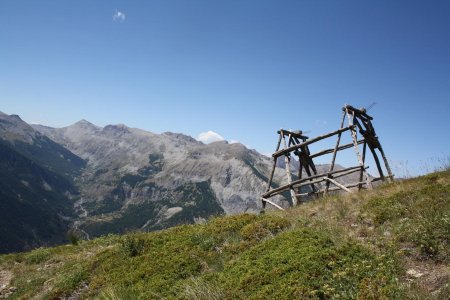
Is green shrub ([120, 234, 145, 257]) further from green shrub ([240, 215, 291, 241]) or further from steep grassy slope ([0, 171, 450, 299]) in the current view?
green shrub ([240, 215, 291, 241])

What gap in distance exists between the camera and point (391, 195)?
43.4ft

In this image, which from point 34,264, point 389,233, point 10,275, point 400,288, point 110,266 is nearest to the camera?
point 400,288

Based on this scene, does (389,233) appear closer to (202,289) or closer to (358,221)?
(358,221)

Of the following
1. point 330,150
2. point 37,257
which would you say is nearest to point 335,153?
point 330,150

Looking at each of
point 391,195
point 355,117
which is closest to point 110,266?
point 391,195

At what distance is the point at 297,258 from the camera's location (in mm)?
8484

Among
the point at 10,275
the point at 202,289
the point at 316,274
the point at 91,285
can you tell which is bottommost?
the point at 10,275

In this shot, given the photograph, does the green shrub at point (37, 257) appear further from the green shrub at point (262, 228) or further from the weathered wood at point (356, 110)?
the weathered wood at point (356, 110)

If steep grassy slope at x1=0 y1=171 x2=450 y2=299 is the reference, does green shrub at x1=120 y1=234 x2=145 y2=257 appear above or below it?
below

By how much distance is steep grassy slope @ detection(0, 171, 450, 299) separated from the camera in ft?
23.7

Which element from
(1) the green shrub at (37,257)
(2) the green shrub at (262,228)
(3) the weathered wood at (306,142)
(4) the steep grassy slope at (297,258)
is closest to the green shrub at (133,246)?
(4) the steep grassy slope at (297,258)

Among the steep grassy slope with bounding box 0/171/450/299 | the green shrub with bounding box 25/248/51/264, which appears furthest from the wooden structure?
the green shrub with bounding box 25/248/51/264

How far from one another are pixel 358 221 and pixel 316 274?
4.75 m

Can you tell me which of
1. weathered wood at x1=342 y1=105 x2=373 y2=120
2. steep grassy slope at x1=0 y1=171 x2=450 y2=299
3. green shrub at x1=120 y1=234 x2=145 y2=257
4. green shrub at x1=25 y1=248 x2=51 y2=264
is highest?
weathered wood at x1=342 y1=105 x2=373 y2=120
